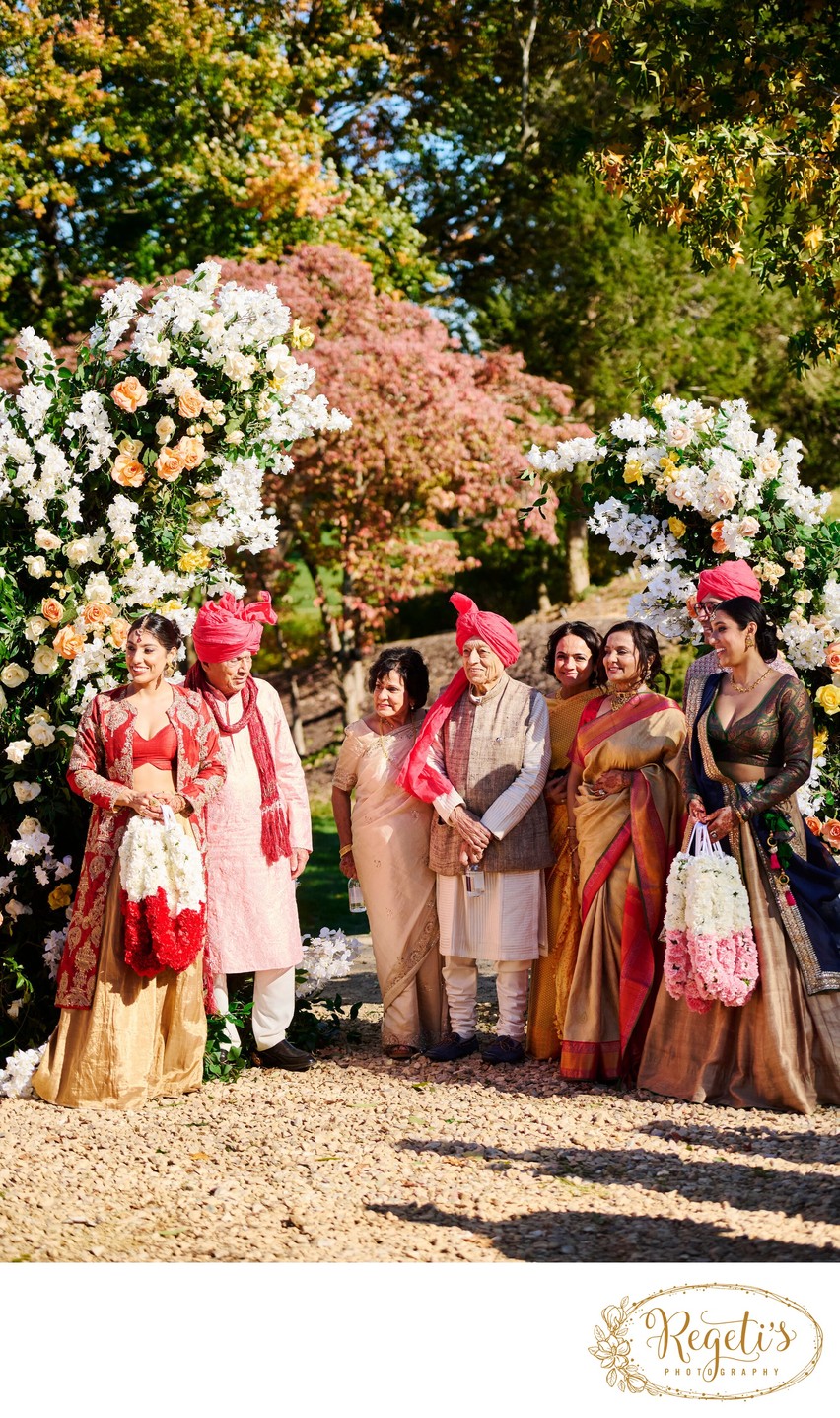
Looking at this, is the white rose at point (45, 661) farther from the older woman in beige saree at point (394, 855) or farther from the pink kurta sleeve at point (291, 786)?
the older woman in beige saree at point (394, 855)

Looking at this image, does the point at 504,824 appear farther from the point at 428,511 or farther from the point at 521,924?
the point at 428,511

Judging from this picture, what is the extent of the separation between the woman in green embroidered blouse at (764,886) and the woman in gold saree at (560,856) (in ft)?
1.65

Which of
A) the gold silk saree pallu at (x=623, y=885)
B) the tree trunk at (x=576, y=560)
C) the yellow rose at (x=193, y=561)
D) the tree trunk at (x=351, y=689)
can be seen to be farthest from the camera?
the tree trunk at (x=576, y=560)

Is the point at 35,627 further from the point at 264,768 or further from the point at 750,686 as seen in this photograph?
the point at 750,686

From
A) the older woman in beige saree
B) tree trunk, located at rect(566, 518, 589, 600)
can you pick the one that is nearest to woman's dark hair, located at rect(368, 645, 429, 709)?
the older woman in beige saree

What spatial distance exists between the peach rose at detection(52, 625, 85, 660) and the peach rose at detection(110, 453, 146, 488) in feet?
1.85

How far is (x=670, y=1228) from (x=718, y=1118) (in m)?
0.86

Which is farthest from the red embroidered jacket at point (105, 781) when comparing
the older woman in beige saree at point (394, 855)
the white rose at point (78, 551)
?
the older woman in beige saree at point (394, 855)

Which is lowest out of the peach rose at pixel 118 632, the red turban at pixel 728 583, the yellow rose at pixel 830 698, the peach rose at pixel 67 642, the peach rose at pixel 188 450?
the yellow rose at pixel 830 698

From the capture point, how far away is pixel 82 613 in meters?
4.83

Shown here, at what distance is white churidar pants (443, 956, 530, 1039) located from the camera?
499cm

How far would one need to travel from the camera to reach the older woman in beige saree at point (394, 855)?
5.15 meters

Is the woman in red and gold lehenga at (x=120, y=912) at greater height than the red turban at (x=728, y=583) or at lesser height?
lesser

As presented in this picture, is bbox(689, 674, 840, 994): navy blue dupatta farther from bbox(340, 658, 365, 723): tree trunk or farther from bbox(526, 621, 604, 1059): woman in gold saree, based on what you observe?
bbox(340, 658, 365, 723): tree trunk
